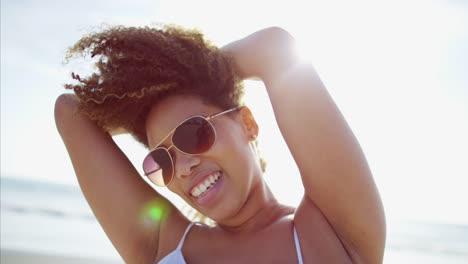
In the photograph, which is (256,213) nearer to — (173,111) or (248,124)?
(248,124)

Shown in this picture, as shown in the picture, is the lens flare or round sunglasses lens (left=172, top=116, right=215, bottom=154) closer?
round sunglasses lens (left=172, top=116, right=215, bottom=154)

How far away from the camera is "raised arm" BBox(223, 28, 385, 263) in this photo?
80.0 inches

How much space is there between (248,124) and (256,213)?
1.70 feet

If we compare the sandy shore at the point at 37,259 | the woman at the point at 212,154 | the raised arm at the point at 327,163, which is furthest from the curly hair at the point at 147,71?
the sandy shore at the point at 37,259

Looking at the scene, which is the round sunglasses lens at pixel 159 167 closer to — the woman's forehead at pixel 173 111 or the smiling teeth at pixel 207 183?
the woman's forehead at pixel 173 111

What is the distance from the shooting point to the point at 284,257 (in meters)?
2.15

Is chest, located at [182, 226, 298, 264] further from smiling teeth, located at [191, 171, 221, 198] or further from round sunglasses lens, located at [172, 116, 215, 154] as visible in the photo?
round sunglasses lens, located at [172, 116, 215, 154]

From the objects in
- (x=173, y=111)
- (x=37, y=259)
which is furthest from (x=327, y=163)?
(x=37, y=259)

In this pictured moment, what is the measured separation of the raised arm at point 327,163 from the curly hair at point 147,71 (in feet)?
1.34

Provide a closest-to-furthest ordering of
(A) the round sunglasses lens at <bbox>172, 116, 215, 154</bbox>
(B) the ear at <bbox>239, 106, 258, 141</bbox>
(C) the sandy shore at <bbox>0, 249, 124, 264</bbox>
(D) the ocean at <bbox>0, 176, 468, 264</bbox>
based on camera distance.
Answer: (A) the round sunglasses lens at <bbox>172, 116, 215, 154</bbox> < (B) the ear at <bbox>239, 106, 258, 141</bbox> < (C) the sandy shore at <bbox>0, 249, 124, 264</bbox> < (D) the ocean at <bbox>0, 176, 468, 264</bbox>

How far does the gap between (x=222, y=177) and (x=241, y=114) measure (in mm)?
439

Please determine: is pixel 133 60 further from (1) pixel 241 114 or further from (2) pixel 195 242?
(2) pixel 195 242

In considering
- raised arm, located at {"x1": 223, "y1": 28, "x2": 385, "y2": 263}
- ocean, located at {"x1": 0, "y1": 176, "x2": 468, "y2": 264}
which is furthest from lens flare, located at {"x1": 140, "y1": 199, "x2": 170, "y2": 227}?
ocean, located at {"x1": 0, "y1": 176, "x2": 468, "y2": 264}

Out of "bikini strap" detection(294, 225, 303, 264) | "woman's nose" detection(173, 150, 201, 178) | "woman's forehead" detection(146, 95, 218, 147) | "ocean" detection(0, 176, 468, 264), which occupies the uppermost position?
"woman's forehead" detection(146, 95, 218, 147)
